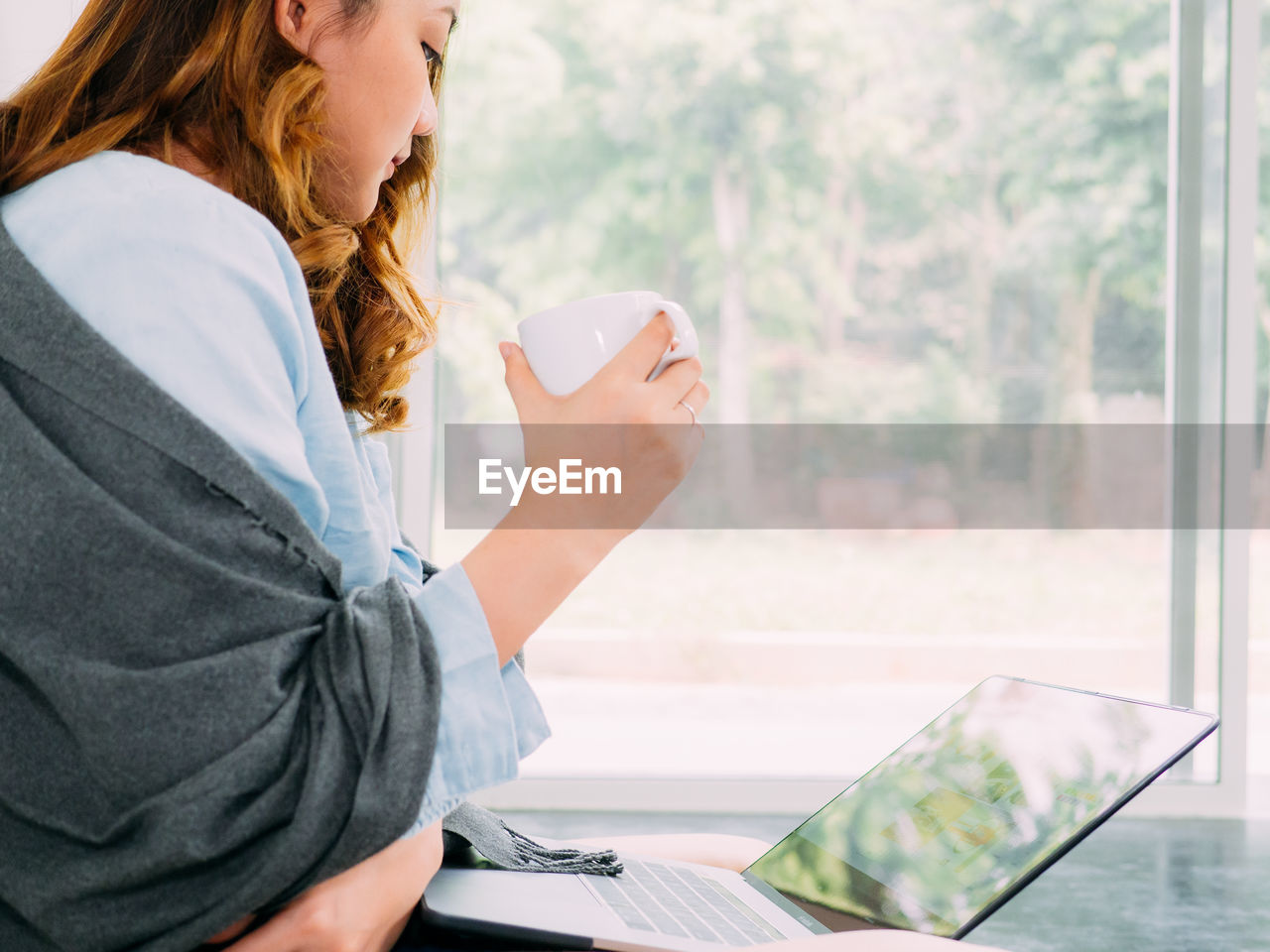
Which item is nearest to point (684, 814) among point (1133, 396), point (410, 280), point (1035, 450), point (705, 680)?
point (705, 680)

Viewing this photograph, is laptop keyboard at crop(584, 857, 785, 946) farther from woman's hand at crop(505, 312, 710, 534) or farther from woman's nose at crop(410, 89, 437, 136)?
woman's nose at crop(410, 89, 437, 136)

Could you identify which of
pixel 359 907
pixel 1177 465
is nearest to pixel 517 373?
pixel 359 907

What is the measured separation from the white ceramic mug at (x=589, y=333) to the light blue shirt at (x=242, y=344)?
127 mm

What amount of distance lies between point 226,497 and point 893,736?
1.79 metres

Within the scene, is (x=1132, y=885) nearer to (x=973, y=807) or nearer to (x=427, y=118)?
(x=973, y=807)

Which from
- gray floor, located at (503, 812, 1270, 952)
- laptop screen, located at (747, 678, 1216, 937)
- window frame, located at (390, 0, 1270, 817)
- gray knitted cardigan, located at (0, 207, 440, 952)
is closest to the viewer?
gray knitted cardigan, located at (0, 207, 440, 952)

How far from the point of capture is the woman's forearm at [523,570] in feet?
1.83

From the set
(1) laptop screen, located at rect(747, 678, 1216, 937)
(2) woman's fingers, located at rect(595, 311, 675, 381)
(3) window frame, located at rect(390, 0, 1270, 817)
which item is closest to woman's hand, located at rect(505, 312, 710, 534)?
(2) woman's fingers, located at rect(595, 311, 675, 381)

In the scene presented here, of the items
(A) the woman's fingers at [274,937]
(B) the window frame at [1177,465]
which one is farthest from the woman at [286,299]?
(B) the window frame at [1177,465]

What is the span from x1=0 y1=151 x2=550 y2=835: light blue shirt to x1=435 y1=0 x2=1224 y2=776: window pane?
1.42 meters

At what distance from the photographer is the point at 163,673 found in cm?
47

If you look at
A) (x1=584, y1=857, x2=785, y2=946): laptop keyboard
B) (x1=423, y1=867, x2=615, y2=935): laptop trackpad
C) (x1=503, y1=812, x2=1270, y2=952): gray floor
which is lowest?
(x1=503, y1=812, x2=1270, y2=952): gray floor

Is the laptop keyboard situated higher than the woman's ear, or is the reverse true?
the woman's ear

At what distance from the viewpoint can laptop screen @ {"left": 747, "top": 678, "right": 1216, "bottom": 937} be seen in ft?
2.37
